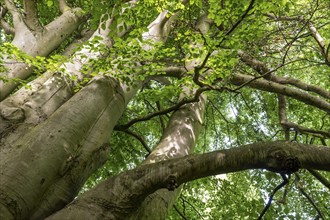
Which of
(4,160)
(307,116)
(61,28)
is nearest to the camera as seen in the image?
(4,160)

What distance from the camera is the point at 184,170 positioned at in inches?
90.8

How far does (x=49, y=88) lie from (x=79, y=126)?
0.94 meters

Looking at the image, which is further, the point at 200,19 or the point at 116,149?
the point at 200,19

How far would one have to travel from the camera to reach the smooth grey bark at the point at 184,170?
2186 mm

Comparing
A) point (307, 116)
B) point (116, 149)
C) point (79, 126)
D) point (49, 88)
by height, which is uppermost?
point (307, 116)

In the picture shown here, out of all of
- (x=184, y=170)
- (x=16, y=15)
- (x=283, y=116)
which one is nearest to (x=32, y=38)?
(x=16, y=15)

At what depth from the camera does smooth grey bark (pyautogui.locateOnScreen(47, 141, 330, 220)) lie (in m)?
2.19

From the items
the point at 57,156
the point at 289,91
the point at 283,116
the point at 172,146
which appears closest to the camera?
the point at 57,156

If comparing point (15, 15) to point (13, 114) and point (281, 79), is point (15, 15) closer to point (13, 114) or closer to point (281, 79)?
point (13, 114)

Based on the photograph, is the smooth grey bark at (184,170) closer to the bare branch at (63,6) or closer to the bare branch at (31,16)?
the bare branch at (31,16)

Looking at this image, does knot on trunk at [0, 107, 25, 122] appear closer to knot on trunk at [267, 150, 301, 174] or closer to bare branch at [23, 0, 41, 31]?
knot on trunk at [267, 150, 301, 174]

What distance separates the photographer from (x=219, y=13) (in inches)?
165

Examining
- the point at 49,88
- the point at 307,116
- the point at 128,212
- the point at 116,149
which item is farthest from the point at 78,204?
the point at 307,116

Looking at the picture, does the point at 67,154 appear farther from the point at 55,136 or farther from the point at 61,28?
the point at 61,28
